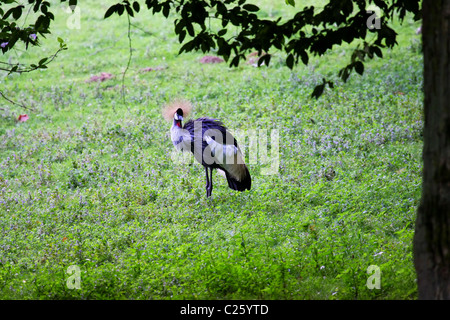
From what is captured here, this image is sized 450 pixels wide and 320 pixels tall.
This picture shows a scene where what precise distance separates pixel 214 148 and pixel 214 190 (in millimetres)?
934

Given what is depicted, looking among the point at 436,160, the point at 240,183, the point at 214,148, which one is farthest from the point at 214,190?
the point at 436,160

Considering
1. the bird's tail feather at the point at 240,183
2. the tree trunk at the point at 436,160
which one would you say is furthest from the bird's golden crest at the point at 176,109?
the tree trunk at the point at 436,160

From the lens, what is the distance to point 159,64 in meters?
20.4

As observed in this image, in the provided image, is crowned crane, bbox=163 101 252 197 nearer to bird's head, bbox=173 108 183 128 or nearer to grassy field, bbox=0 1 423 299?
bird's head, bbox=173 108 183 128

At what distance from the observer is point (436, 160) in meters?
4.22

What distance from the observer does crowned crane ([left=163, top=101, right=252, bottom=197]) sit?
1038cm

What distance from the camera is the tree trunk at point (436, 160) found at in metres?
4.10

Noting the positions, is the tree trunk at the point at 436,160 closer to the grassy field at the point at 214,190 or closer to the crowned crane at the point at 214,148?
the grassy field at the point at 214,190

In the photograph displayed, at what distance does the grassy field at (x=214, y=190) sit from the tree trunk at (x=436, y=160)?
61.1 inches
